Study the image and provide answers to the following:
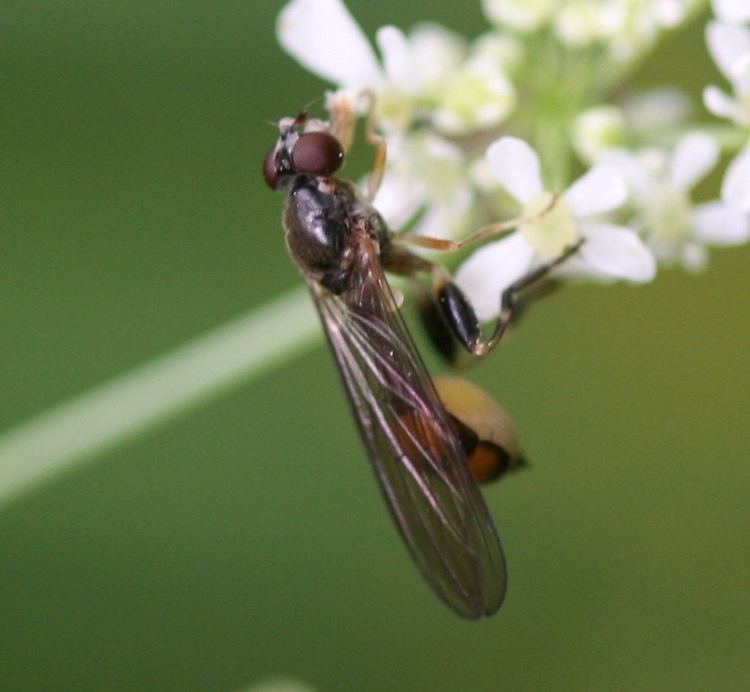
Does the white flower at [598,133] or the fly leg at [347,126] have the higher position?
the fly leg at [347,126]

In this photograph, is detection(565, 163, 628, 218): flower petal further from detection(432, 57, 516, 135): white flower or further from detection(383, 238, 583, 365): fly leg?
detection(432, 57, 516, 135): white flower

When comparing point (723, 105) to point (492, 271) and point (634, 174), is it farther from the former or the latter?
point (492, 271)

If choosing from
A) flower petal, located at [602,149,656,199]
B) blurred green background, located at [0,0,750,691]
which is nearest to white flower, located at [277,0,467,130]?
flower petal, located at [602,149,656,199]

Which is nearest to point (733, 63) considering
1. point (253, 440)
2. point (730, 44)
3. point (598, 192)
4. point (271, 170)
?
point (730, 44)

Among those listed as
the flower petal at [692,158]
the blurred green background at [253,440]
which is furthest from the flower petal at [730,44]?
the blurred green background at [253,440]

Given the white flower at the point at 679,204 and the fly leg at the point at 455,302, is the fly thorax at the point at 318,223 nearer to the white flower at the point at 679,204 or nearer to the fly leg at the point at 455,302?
the fly leg at the point at 455,302

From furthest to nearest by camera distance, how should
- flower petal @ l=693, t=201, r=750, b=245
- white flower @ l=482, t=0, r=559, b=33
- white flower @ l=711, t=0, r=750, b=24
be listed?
1. white flower @ l=482, t=0, r=559, b=33
2. flower petal @ l=693, t=201, r=750, b=245
3. white flower @ l=711, t=0, r=750, b=24

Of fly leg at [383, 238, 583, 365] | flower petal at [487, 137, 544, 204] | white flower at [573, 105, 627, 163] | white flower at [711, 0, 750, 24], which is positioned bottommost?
fly leg at [383, 238, 583, 365]
